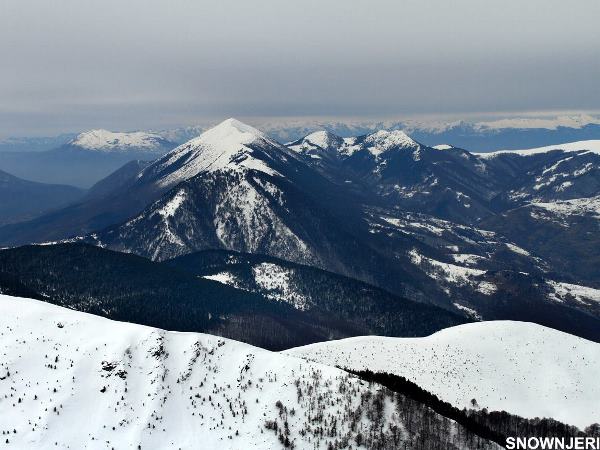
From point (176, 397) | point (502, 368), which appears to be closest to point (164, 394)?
point (176, 397)

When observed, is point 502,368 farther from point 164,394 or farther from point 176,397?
point 164,394

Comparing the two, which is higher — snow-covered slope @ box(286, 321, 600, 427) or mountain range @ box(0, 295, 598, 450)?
snow-covered slope @ box(286, 321, 600, 427)

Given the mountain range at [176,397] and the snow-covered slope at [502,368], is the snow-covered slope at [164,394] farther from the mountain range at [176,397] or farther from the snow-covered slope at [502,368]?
the snow-covered slope at [502,368]

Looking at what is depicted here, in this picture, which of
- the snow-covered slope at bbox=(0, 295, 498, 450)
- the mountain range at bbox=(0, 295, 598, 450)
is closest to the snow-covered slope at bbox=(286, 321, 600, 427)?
the mountain range at bbox=(0, 295, 598, 450)

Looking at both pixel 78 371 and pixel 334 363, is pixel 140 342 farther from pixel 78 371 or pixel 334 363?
pixel 334 363

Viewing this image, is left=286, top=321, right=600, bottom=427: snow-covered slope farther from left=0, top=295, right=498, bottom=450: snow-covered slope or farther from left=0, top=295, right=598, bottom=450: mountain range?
left=0, top=295, right=498, bottom=450: snow-covered slope

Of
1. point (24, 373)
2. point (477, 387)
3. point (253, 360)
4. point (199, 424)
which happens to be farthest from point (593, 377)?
point (24, 373)
